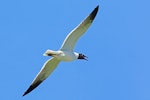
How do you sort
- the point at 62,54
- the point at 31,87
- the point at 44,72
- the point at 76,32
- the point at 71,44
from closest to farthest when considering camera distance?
the point at 76,32
the point at 62,54
the point at 71,44
the point at 44,72
the point at 31,87

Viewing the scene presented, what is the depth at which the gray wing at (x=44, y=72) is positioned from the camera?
87.8 feet

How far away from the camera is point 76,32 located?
84.0ft

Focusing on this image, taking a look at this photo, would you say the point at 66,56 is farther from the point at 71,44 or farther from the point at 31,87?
the point at 31,87

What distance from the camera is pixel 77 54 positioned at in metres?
26.5

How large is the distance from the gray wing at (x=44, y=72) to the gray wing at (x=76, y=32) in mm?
1064

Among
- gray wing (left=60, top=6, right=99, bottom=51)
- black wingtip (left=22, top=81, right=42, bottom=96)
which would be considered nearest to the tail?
gray wing (left=60, top=6, right=99, bottom=51)

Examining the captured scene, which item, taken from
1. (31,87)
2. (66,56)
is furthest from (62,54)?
(31,87)

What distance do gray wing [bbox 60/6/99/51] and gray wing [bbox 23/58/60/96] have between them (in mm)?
1064

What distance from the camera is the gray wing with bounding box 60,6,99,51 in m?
25.6

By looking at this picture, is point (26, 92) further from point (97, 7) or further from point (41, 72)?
point (97, 7)

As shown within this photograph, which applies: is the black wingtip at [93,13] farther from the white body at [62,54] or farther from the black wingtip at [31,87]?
the black wingtip at [31,87]

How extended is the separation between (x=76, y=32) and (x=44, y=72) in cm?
253

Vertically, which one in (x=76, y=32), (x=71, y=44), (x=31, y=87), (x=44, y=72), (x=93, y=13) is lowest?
(x=31, y=87)

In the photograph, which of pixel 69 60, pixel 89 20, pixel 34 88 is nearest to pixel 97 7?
pixel 89 20
